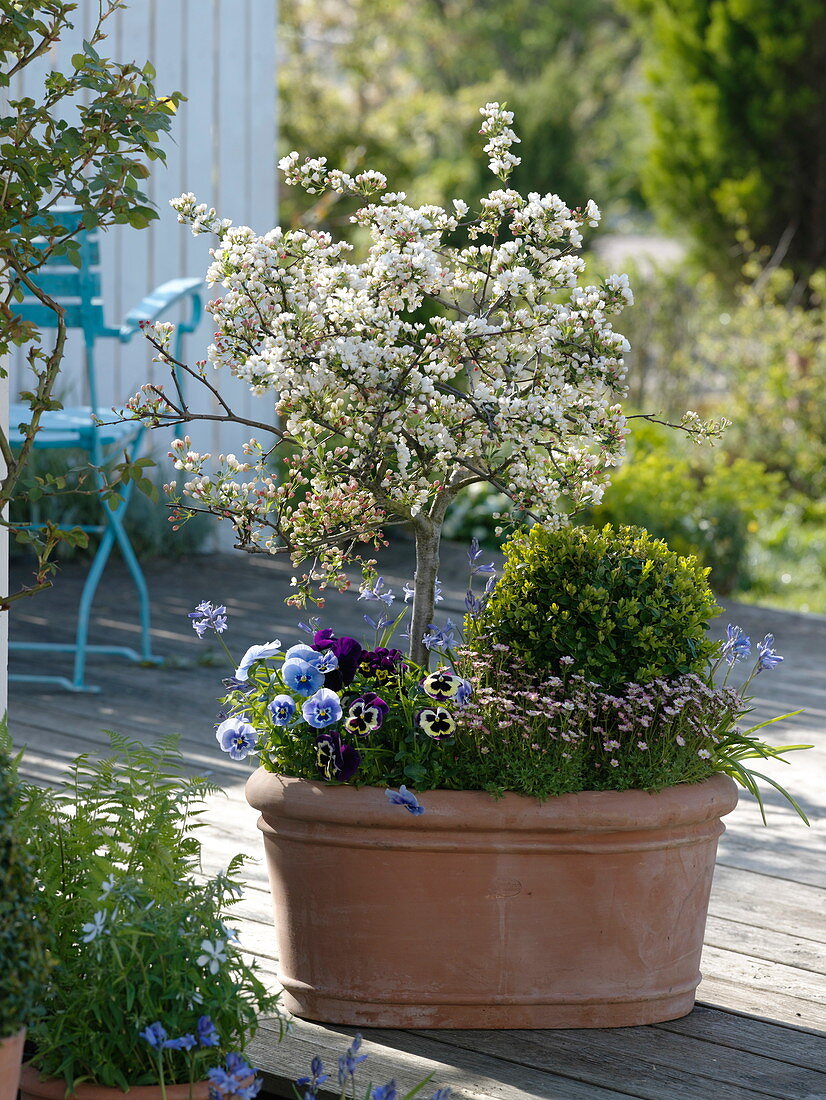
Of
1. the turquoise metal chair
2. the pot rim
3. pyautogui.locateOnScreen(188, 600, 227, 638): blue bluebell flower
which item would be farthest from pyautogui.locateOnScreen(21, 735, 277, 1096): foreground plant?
the turquoise metal chair

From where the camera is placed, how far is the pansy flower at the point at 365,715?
1.98 metres

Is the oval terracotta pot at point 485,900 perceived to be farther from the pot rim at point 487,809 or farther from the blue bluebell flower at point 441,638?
the blue bluebell flower at point 441,638

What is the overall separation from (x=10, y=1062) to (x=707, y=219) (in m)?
9.00

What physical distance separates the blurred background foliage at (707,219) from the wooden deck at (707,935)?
1.36 metres

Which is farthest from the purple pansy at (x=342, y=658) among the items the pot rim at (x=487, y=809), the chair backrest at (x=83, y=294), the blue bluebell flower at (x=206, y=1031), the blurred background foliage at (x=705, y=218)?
the blurred background foliage at (x=705, y=218)

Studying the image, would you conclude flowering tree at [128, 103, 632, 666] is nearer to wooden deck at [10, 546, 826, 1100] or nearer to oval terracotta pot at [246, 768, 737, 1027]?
oval terracotta pot at [246, 768, 737, 1027]

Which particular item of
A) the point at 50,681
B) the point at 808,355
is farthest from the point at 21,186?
the point at 808,355

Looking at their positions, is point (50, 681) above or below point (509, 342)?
below

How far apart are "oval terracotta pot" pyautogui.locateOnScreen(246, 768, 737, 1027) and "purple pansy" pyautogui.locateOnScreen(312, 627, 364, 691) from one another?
17 centimetres

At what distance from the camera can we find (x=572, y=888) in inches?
78.7

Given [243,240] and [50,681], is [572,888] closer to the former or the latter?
[243,240]

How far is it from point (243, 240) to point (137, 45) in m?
4.42

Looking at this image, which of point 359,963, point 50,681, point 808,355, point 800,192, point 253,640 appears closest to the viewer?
point 359,963

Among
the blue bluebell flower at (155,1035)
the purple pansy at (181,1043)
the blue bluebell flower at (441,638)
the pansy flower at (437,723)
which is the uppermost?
the blue bluebell flower at (441,638)
